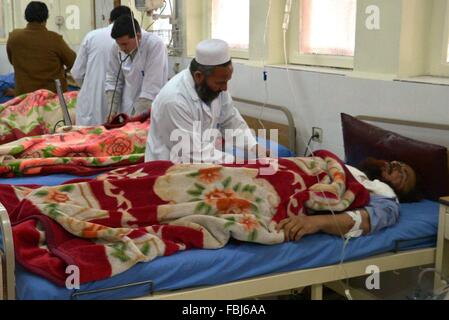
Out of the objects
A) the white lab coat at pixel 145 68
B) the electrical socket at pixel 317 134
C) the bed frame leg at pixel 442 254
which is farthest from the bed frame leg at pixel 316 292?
the white lab coat at pixel 145 68

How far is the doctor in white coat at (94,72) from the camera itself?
14.2 feet

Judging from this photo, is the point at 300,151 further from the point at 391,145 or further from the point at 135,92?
the point at 135,92

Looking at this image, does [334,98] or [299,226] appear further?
[334,98]

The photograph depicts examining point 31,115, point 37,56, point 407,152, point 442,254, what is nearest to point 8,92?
point 37,56

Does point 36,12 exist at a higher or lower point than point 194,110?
higher

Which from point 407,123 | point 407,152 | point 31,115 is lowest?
point 31,115

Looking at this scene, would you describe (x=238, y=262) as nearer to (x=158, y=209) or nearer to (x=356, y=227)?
(x=158, y=209)

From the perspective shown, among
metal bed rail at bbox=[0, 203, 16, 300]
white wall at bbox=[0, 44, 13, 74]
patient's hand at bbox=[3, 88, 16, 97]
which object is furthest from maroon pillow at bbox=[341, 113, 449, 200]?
white wall at bbox=[0, 44, 13, 74]

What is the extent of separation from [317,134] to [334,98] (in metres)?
0.26

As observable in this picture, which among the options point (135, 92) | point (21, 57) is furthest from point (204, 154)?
point (21, 57)

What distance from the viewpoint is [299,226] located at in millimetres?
2268

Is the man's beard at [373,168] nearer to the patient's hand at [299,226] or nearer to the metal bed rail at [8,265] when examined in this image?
the patient's hand at [299,226]

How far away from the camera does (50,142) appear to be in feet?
11.9
